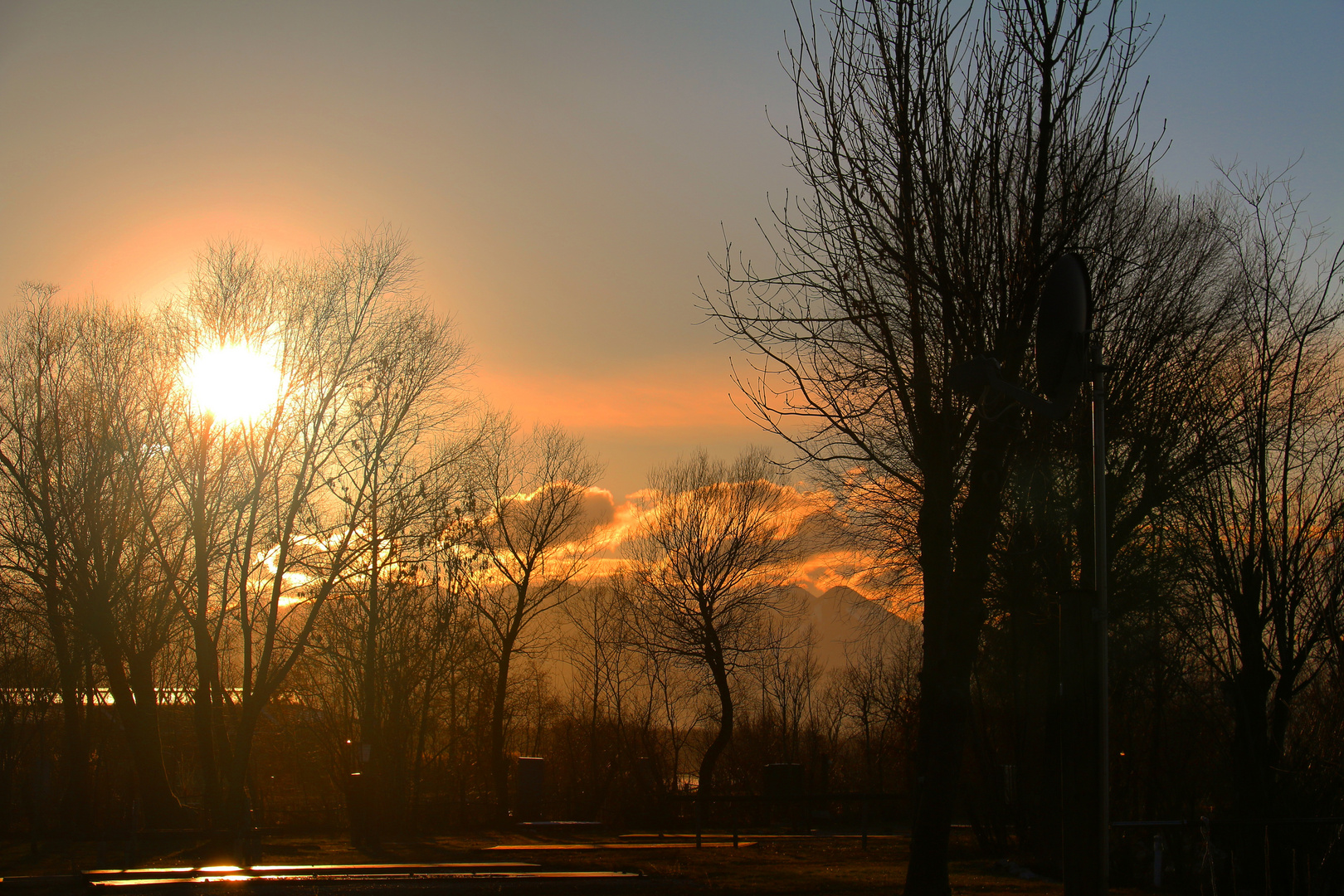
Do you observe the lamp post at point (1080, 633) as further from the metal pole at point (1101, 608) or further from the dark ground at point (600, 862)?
the dark ground at point (600, 862)

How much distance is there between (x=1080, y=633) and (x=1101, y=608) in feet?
0.45

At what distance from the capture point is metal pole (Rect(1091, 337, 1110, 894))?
392 centimetres

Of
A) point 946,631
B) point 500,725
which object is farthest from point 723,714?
point 946,631

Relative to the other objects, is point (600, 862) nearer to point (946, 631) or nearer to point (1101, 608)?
point (946, 631)

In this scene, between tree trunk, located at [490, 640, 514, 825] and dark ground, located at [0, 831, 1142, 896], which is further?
tree trunk, located at [490, 640, 514, 825]

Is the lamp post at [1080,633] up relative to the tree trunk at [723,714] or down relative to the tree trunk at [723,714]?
up

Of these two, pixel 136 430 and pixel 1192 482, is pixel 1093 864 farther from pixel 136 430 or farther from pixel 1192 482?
pixel 136 430

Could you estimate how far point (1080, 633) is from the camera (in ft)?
13.4

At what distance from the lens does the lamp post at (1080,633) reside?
3939 mm

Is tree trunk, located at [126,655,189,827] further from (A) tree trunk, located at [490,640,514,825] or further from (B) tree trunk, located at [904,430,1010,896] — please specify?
(B) tree trunk, located at [904,430,1010,896]

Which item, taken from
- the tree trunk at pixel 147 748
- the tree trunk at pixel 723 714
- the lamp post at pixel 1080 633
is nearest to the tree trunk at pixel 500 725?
the tree trunk at pixel 723 714

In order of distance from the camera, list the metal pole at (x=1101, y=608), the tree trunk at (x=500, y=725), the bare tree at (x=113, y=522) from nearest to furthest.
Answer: the metal pole at (x=1101, y=608), the bare tree at (x=113, y=522), the tree trunk at (x=500, y=725)

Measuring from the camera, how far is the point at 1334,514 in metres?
13.2

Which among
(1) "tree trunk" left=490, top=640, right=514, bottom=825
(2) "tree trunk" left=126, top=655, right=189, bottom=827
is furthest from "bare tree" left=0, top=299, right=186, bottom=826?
(1) "tree trunk" left=490, top=640, right=514, bottom=825
